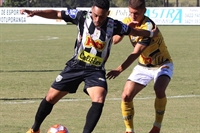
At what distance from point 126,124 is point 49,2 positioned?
4970cm

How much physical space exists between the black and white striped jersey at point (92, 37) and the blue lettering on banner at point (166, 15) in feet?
131

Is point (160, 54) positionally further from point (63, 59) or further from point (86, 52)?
point (63, 59)

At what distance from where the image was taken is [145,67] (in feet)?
29.0

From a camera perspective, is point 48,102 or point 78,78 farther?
point 48,102

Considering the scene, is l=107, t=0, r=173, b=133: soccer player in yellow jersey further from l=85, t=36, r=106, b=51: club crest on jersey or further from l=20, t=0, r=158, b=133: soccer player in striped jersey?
l=85, t=36, r=106, b=51: club crest on jersey

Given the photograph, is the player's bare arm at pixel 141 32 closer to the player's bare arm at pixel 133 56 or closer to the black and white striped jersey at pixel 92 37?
the black and white striped jersey at pixel 92 37

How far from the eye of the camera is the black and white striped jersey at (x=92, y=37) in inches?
303

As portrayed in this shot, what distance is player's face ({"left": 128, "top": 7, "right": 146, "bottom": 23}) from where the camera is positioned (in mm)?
8352

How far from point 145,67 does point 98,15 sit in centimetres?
161

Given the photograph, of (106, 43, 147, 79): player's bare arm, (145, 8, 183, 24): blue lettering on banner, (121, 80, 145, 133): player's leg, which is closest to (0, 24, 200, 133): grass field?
(121, 80, 145, 133): player's leg

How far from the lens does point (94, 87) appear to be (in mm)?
7609

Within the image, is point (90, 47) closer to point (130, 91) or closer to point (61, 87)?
point (61, 87)

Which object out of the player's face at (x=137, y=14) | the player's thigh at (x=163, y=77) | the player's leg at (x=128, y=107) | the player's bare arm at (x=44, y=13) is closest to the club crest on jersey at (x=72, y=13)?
the player's bare arm at (x=44, y=13)

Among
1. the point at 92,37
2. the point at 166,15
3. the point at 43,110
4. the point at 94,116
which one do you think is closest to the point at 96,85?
the point at 94,116
